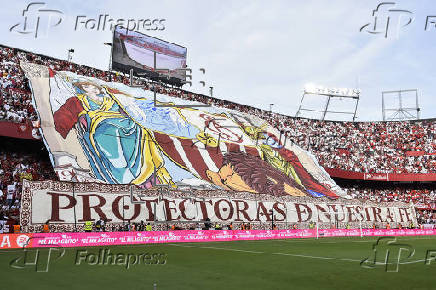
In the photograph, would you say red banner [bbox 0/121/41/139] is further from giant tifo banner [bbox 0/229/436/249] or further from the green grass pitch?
the green grass pitch

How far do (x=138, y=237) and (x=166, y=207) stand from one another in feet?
26.5

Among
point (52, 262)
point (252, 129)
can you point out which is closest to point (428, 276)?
point (52, 262)

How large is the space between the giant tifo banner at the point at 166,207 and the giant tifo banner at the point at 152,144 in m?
4.40

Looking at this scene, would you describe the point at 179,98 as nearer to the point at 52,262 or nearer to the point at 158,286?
the point at 52,262

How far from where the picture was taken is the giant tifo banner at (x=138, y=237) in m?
28.4

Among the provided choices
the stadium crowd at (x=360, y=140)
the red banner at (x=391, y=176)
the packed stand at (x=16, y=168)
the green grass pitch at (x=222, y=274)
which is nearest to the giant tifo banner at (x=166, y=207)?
the packed stand at (x=16, y=168)

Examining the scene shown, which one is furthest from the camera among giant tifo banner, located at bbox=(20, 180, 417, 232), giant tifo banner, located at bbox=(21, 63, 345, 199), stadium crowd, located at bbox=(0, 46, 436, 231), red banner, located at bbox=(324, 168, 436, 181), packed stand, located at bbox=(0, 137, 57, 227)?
red banner, located at bbox=(324, 168, 436, 181)

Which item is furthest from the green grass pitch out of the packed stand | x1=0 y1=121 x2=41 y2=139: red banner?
x1=0 y1=121 x2=41 y2=139: red banner

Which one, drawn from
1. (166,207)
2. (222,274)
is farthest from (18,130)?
(222,274)

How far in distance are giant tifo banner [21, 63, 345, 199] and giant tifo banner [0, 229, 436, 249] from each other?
31.1 feet

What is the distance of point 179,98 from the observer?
6794 cm

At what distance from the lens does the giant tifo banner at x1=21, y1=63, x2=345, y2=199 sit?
4575cm

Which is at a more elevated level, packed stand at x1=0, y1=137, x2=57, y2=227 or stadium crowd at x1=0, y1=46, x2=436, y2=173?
stadium crowd at x1=0, y1=46, x2=436, y2=173

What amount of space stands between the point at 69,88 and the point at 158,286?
43.0m
